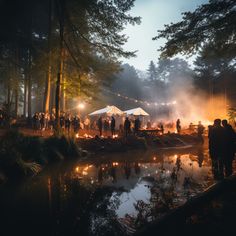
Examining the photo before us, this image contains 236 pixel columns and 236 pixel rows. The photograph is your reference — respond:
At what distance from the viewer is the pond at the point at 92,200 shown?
17.1 feet

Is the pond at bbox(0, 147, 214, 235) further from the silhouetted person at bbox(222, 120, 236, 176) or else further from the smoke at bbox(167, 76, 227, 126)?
the smoke at bbox(167, 76, 227, 126)

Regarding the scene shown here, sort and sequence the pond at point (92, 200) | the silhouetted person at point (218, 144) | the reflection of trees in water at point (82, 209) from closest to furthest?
the reflection of trees in water at point (82, 209), the pond at point (92, 200), the silhouetted person at point (218, 144)

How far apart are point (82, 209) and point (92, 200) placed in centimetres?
75

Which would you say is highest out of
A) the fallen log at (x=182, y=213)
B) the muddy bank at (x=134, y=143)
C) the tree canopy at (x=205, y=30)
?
the tree canopy at (x=205, y=30)

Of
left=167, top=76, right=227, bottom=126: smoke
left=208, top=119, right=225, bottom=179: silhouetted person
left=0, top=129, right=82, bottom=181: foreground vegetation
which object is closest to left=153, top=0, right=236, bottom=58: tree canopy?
left=208, top=119, right=225, bottom=179: silhouetted person

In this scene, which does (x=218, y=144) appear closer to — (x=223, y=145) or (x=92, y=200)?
(x=223, y=145)

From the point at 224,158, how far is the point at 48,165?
8.40 meters

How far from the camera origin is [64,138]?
15867 mm

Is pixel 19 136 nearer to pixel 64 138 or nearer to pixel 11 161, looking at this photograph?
pixel 11 161

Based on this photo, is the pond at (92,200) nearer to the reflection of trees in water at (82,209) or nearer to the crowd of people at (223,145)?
the reflection of trees in water at (82,209)

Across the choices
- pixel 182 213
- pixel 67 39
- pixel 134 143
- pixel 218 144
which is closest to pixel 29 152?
pixel 218 144

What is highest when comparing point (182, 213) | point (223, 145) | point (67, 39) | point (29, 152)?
point (67, 39)

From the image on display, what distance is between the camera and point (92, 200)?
6891 millimetres

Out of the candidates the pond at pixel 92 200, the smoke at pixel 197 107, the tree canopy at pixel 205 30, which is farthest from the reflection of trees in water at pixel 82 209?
the smoke at pixel 197 107
